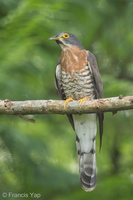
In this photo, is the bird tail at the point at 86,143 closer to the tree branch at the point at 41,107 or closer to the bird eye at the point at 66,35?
the bird eye at the point at 66,35

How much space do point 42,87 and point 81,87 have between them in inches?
22.1

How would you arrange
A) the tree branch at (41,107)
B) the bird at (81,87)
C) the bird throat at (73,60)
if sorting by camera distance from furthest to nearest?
the bird throat at (73,60) → the bird at (81,87) → the tree branch at (41,107)

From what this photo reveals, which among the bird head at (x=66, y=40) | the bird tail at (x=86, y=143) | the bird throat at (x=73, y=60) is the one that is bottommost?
the bird tail at (x=86, y=143)

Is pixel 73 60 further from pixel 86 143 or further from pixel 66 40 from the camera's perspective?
pixel 86 143

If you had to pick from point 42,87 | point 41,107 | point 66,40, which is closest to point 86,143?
point 42,87

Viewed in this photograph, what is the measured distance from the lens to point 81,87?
471 cm

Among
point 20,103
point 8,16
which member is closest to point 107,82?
point 8,16

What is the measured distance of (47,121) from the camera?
5289 mm

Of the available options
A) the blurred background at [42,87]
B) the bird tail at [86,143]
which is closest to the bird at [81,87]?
the bird tail at [86,143]

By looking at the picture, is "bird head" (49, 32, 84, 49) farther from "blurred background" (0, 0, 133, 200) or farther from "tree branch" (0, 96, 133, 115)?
"tree branch" (0, 96, 133, 115)

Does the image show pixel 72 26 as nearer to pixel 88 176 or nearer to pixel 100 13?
pixel 100 13

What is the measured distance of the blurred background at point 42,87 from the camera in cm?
429

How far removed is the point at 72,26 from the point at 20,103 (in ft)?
5.97

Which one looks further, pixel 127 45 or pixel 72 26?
pixel 127 45
